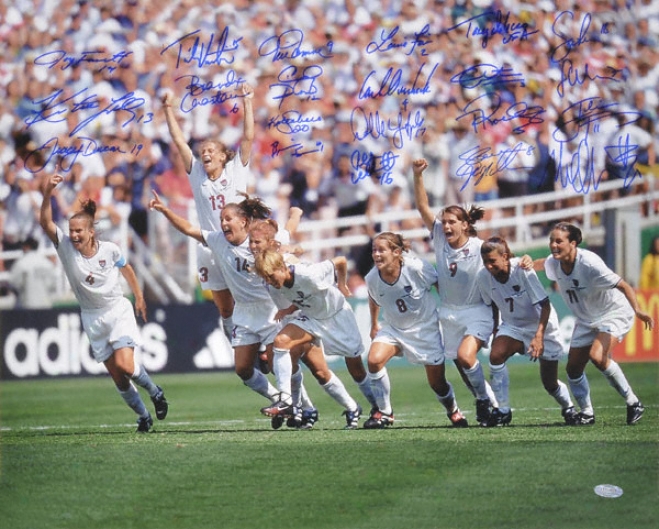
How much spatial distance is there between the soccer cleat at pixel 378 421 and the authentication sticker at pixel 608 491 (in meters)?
3.05

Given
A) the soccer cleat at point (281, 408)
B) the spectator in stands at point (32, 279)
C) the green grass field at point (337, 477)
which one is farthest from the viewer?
the spectator in stands at point (32, 279)

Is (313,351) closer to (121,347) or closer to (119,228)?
(121,347)

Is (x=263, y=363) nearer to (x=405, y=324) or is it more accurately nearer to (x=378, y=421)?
(x=378, y=421)

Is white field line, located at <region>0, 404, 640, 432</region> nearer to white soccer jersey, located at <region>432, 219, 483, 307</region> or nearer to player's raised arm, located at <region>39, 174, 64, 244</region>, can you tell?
white soccer jersey, located at <region>432, 219, 483, 307</region>

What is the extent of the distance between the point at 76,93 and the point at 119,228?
7.93 ft

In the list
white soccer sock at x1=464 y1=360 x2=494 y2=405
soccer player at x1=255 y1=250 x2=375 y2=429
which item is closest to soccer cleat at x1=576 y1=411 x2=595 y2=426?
white soccer sock at x1=464 y1=360 x2=494 y2=405

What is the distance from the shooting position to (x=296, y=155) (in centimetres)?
1906

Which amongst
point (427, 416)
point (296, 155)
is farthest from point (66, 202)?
point (427, 416)

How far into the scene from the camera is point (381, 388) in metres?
11.0

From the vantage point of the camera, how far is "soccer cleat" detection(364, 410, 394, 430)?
11031mm
